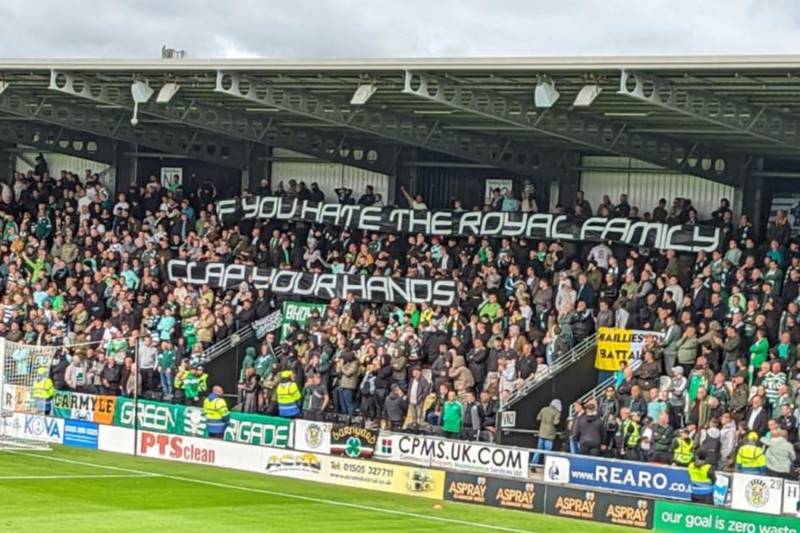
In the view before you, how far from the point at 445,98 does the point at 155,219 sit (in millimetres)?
13797

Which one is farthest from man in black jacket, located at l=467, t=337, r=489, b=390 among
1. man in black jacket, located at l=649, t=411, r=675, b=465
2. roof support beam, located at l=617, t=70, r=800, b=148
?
roof support beam, located at l=617, t=70, r=800, b=148

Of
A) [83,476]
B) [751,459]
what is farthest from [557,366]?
[83,476]

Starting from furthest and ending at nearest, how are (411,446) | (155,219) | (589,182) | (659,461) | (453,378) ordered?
(155,219)
(589,182)
(453,378)
(411,446)
(659,461)

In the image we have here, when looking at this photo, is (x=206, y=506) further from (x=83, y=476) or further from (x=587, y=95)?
(x=587, y=95)

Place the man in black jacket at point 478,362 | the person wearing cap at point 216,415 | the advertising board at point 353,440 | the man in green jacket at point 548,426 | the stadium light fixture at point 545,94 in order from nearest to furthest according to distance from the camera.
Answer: the stadium light fixture at point 545,94 → the advertising board at point 353,440 → the man in green jacket at point 548,426 → the man in black jacket at point 478,362 → the person wearing cap at point 216,415

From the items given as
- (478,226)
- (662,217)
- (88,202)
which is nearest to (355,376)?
(478,226)

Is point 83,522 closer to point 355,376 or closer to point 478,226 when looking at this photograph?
point 355,376

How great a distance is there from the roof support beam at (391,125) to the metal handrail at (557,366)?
6.84m

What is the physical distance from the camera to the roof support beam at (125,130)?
40.5m

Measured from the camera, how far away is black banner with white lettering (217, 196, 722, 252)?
3312 centimetres

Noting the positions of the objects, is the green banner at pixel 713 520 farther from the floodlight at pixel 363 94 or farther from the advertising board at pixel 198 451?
the floodlight at pixel 363 94

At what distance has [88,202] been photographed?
4444cm

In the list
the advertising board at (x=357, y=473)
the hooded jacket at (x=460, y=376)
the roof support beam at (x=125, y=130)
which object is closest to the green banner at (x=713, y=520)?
the advertising board at (x=357, y=473)

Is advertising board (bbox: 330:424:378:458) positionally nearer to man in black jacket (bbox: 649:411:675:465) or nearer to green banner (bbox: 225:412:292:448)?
green banner (bbox: 225:412:292:448)
